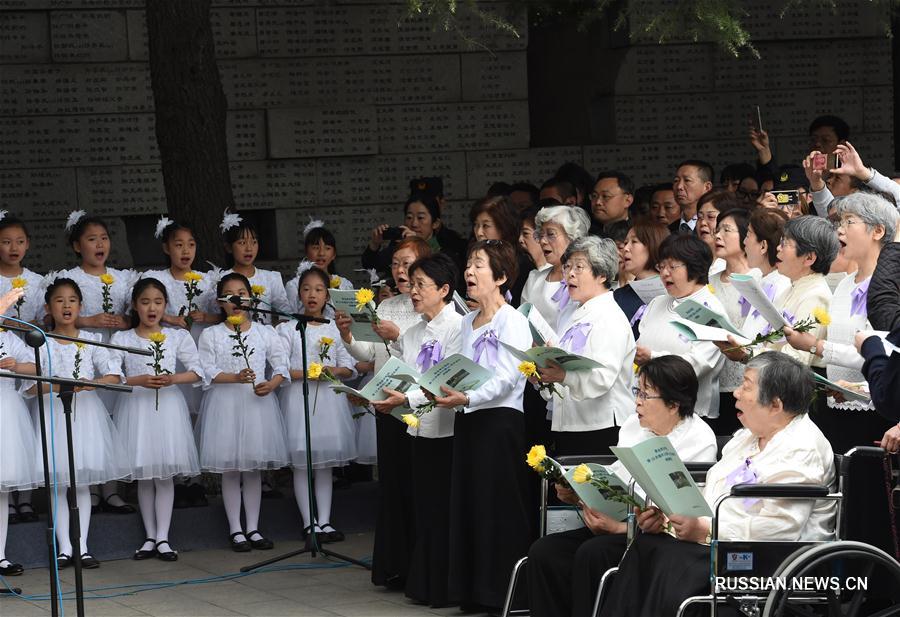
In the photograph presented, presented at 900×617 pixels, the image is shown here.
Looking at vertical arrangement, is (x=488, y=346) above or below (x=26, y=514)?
above

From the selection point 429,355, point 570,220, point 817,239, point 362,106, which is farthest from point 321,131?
point 817,239

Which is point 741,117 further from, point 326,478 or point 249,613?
point 249,613

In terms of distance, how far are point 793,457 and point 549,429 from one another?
7.44ft

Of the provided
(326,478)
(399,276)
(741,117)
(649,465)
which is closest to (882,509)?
(649,465)

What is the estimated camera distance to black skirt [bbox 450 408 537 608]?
7039 millimetres

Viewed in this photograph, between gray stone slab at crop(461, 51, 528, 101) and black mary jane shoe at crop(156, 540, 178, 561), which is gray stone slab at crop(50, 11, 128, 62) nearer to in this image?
gray stone slab at crop(461, 51, 528, 101)

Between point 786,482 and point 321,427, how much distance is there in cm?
419

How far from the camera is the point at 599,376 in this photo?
6.70 m

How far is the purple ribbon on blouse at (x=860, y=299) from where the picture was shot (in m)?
6.05

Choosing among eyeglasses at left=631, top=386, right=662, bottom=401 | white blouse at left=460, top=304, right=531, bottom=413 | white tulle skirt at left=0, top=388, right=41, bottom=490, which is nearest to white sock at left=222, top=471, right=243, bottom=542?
white tulle skirt at left=0, top=388, right=41, bottom=490

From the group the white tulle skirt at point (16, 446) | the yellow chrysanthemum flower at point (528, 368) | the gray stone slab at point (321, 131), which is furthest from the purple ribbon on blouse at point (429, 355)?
the gray stone slab at point (321, 131)

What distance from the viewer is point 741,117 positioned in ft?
44.8

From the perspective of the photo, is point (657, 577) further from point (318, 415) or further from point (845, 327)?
point (318, 415)

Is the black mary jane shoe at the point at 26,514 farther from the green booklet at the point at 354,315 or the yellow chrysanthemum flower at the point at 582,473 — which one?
the yellow chrysanthemum flower at the point at 582,473
